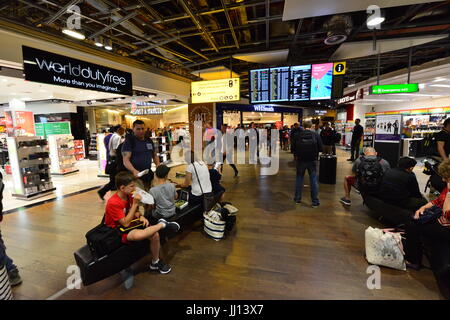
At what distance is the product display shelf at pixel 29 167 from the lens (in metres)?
5.09

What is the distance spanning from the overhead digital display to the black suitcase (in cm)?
170

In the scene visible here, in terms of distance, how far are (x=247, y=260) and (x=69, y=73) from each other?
4.64m

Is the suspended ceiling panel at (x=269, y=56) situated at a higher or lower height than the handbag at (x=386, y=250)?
higher

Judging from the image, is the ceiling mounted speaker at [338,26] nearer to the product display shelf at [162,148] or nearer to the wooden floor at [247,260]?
the wooden floor at [247,260]

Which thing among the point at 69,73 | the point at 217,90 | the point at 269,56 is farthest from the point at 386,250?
the point at 69,73

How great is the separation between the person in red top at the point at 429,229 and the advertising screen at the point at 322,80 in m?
3.10

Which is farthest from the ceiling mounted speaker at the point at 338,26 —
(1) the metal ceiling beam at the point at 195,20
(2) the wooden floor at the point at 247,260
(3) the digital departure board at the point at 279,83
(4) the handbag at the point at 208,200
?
(4) the handbag at the point at 208,200

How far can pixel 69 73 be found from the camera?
3963 mm
